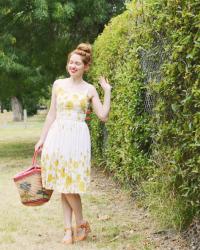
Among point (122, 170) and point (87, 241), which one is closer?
point (87, 241)

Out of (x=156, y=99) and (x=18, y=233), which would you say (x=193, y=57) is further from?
(x=18, y=233)

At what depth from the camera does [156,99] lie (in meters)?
5.43

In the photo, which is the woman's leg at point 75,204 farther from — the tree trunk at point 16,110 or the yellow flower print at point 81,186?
the tree trunk at point 16,110

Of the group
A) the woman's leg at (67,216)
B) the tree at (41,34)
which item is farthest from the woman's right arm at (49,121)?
the tree at (41,34)

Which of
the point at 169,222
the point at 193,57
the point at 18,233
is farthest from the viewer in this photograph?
the point at 18,233

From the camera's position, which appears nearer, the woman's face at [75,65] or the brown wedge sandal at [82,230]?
the woman's face at [75,65]

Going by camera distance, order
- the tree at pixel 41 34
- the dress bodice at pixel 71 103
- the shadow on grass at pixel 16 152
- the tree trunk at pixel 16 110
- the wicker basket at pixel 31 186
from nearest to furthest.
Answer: the dress bodice at pixel 71 103 < the wicker basket at pixel 31 186 < the tree at pixel 41 34 < the shadow on grass at pixel 16 152 < the tree trunk at pixel 16 110

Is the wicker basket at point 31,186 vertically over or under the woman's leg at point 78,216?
over

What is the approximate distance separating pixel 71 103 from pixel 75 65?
38 cm

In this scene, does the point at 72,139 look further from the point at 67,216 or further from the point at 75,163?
the point at 67,216

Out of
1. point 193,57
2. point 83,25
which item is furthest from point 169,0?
point 83,25

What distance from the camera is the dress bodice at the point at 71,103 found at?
16.8ft

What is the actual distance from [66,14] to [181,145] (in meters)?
9.30

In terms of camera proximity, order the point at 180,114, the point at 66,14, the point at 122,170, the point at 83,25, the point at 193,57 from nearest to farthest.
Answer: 1. the point at 193,57
2. the point at 180,114
3. the point at 122,170
4. the point at 66,14
5. the point at 83,25
